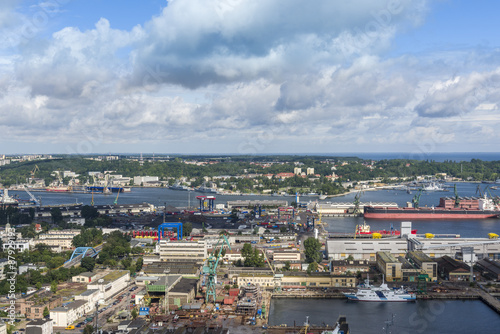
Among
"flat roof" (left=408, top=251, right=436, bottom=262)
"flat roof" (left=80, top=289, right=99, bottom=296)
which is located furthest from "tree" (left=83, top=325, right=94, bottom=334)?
"flat roof" (left=408, top=251, right=436, bottom=262)

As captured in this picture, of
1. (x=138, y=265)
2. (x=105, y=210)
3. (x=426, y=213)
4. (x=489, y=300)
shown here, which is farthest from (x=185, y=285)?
(x=426, y=213)

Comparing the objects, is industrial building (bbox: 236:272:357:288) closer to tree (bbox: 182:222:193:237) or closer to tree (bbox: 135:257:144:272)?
tree (bbox: 135:257:144:272)

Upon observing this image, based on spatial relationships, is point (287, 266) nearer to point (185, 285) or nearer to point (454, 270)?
point (185, 285)

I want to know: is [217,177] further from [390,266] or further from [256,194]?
[390,266]

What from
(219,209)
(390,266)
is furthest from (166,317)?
(219,209)

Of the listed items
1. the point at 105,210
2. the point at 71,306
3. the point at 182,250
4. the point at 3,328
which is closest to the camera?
the point at 3,328

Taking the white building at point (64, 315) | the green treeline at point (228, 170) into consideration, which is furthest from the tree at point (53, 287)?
the green treeline at point (228, 170)
